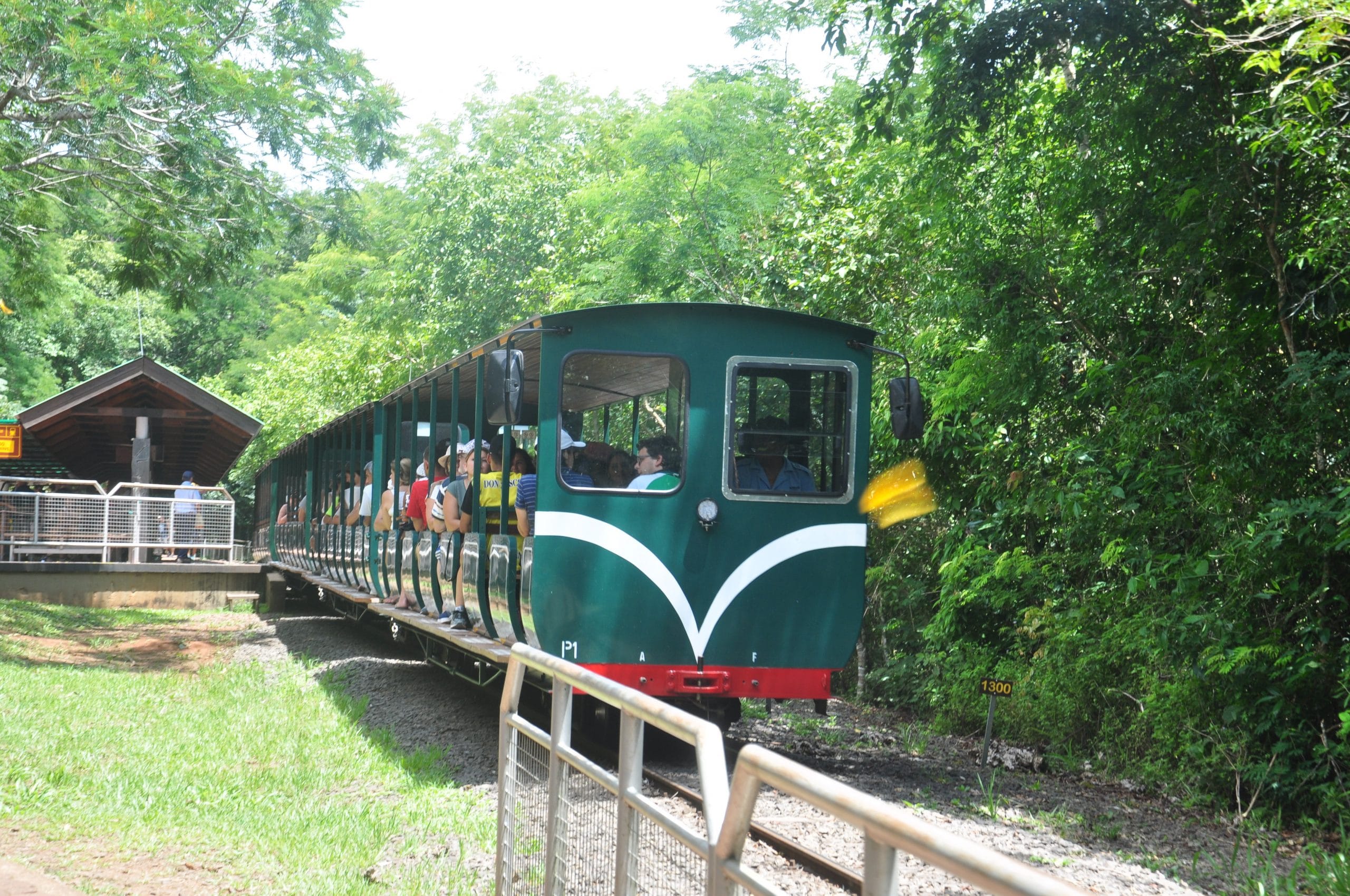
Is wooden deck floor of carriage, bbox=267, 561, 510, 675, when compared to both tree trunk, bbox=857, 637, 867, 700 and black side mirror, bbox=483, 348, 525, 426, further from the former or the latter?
tree trunk, bbox=857, 637, 867, 700

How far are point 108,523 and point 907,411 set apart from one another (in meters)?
19.5

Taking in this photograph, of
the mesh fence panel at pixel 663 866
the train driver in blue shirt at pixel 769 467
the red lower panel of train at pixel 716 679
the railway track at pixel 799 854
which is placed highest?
the train driver in blue shirt at pixel 769 467

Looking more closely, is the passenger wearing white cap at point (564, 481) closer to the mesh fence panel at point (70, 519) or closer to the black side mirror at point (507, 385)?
the black side mirror at point (507, 385)

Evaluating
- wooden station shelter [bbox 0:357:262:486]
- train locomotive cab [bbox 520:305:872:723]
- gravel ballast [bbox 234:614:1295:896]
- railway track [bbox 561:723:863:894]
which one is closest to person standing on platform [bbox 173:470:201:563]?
wooden station shelter [bbox 0:357:262:486]

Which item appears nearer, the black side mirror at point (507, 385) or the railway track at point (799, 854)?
the railway track at point (799, 854)

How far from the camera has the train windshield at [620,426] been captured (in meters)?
8.54

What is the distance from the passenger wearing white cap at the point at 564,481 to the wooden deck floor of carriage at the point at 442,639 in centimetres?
85

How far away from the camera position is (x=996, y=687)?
9.31 metres

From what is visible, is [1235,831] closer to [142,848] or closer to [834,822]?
[834,822]

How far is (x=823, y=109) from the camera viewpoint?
53.6ft

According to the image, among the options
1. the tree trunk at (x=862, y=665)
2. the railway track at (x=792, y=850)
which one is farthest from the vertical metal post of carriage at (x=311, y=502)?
the railway track at (x=792, y=850)

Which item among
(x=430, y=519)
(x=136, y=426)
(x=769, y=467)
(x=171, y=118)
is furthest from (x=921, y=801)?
(x=136, y=426)

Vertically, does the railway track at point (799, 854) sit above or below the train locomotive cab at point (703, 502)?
below

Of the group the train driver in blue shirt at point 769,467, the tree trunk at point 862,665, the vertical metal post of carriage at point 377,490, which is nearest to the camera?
the train driver in blue shirt at point 769,467
